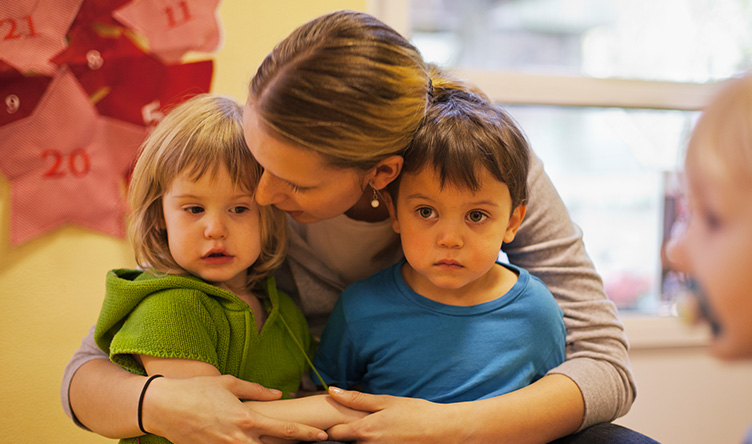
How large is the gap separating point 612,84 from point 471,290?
3.61 feet

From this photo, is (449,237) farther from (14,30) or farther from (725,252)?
(14,30)

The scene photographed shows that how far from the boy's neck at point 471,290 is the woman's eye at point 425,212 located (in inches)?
6.0

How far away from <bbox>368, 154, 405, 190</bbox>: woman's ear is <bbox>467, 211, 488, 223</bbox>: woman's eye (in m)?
0.13

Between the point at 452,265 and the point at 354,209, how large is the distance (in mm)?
254

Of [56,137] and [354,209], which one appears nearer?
[354,209]

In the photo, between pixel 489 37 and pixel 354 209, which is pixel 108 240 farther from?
pixel 489 37

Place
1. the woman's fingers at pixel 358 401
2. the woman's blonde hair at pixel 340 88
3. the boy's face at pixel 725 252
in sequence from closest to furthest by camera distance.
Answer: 1. the boy's face at pixel 725 252
2. the woman's blonde hair at pixel 340 88
3. the woman's fingers at pixel 358 401

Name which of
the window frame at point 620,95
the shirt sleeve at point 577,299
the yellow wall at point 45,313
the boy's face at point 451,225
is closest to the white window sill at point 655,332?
the window frame at point 620,95

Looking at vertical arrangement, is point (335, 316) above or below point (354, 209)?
below

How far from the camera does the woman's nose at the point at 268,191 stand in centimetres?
88

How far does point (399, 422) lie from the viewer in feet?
2.87

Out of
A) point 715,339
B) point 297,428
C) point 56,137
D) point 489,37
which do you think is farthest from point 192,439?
point 489,37

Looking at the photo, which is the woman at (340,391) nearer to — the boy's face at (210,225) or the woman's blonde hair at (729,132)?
the boy's face at (210,225)

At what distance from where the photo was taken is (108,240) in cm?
137
